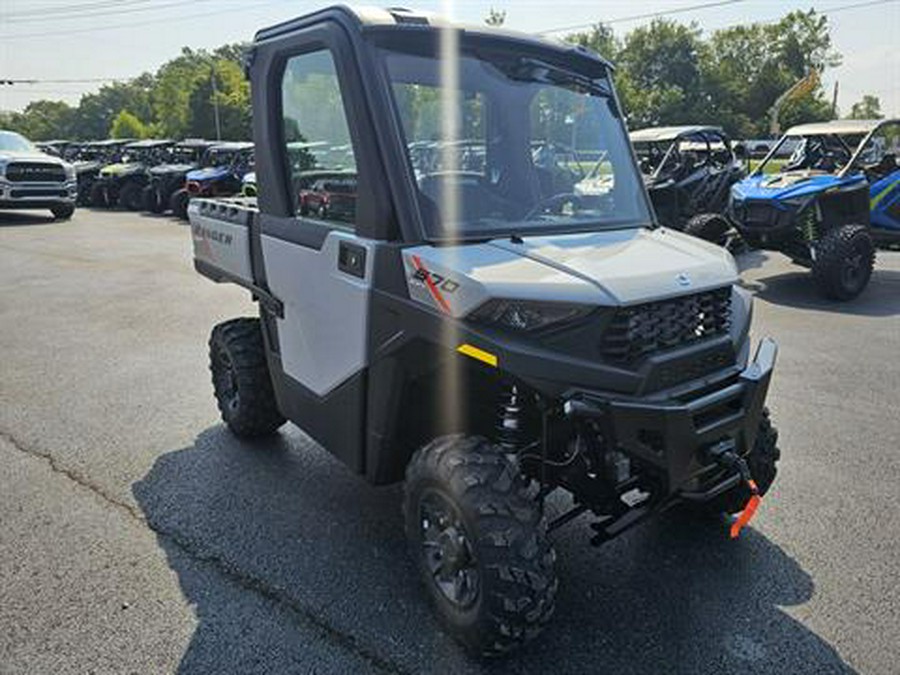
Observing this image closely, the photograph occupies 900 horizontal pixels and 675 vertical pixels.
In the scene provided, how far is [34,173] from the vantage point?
1667cm

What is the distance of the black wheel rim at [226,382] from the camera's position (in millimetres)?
4379

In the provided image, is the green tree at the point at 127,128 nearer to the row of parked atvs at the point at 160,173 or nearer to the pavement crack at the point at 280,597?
the row of parked atvs at the point at 160,173

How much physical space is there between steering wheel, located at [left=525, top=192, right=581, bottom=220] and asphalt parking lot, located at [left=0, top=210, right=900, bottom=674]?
1.54 m

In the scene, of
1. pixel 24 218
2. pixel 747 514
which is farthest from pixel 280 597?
pixel 24 218

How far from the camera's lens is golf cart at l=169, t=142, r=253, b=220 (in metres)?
15.9

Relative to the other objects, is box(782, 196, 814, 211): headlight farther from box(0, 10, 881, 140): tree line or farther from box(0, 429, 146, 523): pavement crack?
box(0, 10, 881, 140): tree line

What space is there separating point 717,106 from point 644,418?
8536 centimetres

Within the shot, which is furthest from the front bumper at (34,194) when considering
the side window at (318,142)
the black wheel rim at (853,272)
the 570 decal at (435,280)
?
the 570 decal at (435,280)

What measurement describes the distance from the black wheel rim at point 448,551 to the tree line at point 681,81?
5620cm

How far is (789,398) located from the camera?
5.22 meters

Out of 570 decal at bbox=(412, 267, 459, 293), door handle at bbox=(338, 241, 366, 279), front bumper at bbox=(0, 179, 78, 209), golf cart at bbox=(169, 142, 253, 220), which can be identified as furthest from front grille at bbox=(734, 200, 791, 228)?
front bumper at bbox=(0, 179, 78, 209)

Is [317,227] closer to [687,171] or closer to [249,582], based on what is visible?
Answer: [249,582]

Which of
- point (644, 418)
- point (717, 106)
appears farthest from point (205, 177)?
point (717, 106)

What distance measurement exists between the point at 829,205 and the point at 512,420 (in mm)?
7812
